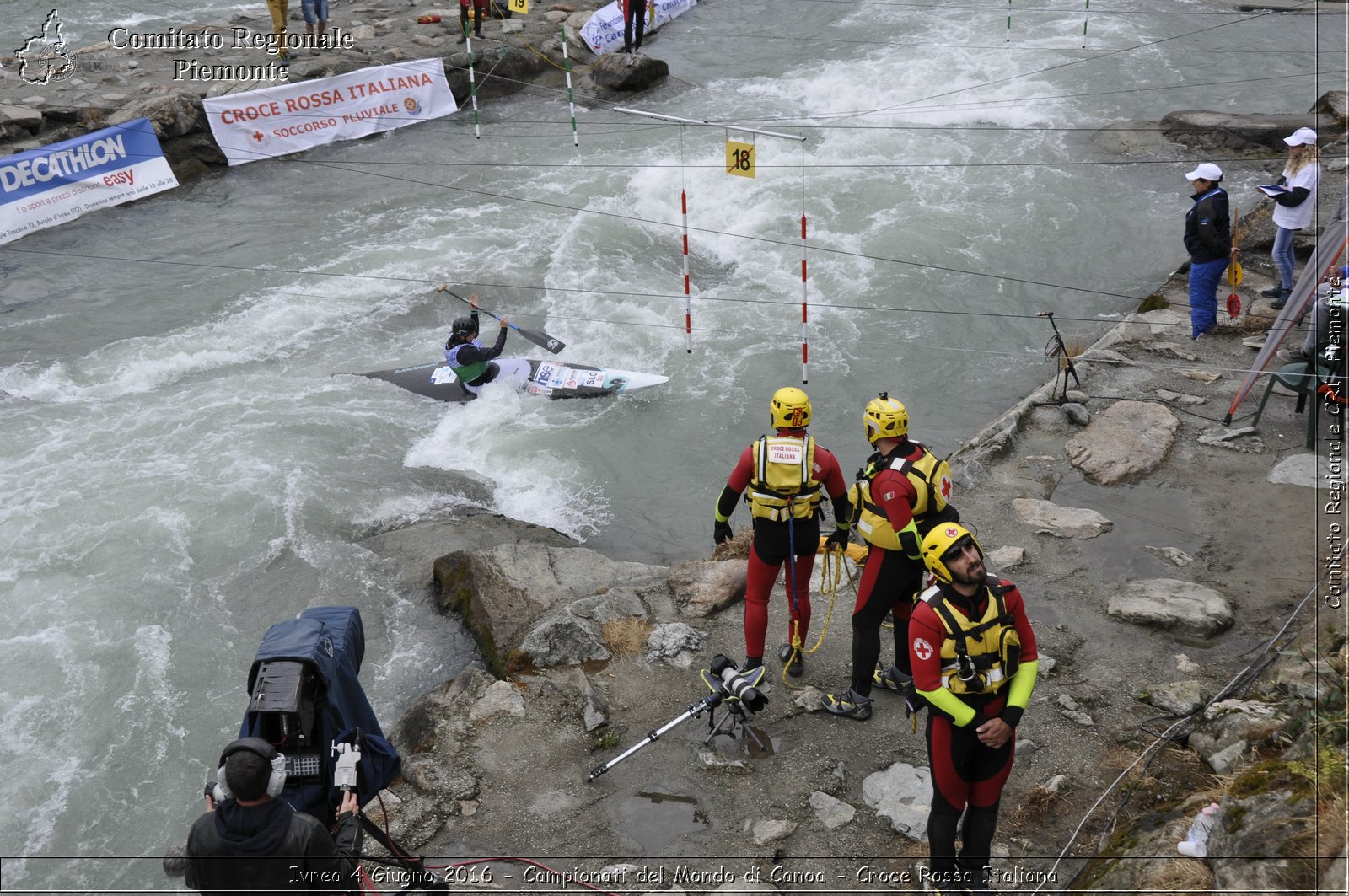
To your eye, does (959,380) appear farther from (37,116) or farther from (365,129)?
(37,116)

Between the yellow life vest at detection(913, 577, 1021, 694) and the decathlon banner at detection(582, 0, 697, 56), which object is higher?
the decathlon banner at detection(582, 0, 697, 56)

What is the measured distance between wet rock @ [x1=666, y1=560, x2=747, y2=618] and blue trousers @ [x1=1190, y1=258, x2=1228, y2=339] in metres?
5.09

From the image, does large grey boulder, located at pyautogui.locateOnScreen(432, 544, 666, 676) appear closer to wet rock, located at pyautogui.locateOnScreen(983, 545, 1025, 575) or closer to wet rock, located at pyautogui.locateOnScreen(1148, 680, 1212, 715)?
wet rock, located at pyautogui.locateOnScreen(983, 545, 1025, 575)

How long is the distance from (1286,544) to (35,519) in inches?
362

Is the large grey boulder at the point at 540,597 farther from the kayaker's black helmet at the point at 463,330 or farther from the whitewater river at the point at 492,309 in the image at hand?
the kayaker's black helmet at the point at 463,330

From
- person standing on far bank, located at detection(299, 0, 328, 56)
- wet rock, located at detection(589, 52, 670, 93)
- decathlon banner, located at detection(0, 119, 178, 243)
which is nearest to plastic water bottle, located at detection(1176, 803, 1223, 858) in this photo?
decathlon banner, located at detection(0, 119, 178, 243)

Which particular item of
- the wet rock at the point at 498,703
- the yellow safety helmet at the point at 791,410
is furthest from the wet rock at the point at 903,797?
the wet rock at the point at 498,703

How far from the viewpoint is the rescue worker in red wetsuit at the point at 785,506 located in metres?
5.09

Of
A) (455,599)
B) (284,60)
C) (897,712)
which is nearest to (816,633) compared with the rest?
(897,712)

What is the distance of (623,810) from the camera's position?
16.1ft

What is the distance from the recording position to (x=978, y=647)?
3.81 meters

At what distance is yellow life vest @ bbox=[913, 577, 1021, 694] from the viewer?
3.81 m

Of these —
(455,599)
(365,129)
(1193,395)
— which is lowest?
(455,599)

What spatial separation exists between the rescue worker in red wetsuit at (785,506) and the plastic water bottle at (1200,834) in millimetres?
2115
